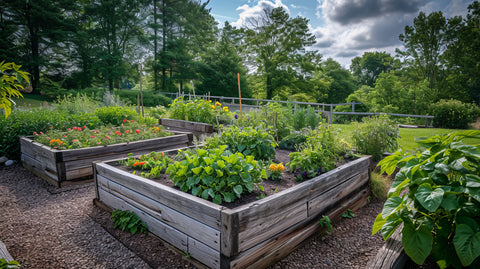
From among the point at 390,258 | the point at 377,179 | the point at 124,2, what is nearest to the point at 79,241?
the point at 390,258

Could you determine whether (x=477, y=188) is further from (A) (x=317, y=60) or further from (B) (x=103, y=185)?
(A) (x=317, y=60)

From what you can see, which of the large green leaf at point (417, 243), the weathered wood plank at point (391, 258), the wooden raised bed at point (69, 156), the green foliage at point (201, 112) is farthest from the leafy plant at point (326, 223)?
the green foliage at point (201, 112)

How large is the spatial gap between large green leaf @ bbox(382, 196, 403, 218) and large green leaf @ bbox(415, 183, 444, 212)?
5.7 inches

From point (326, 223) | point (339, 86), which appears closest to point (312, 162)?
point (326, 223)

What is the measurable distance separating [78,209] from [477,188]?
3.49 meters

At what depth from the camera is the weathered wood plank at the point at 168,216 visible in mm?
1770

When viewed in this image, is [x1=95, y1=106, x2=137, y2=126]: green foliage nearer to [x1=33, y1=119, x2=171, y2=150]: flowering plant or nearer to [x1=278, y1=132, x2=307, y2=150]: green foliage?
[x1=33, y1=119, x2=171, y2=150]: flowering plant

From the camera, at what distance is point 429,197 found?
106 centimetres

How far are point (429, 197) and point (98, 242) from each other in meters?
2.53

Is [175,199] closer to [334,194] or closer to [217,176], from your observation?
[217,176]

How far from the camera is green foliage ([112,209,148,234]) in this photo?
2.35 metres

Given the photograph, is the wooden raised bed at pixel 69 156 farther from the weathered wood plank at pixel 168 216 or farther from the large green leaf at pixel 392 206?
the large green leaf at pixel 392 206

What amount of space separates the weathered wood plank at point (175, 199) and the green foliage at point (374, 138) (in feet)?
9.59

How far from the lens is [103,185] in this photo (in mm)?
2873
